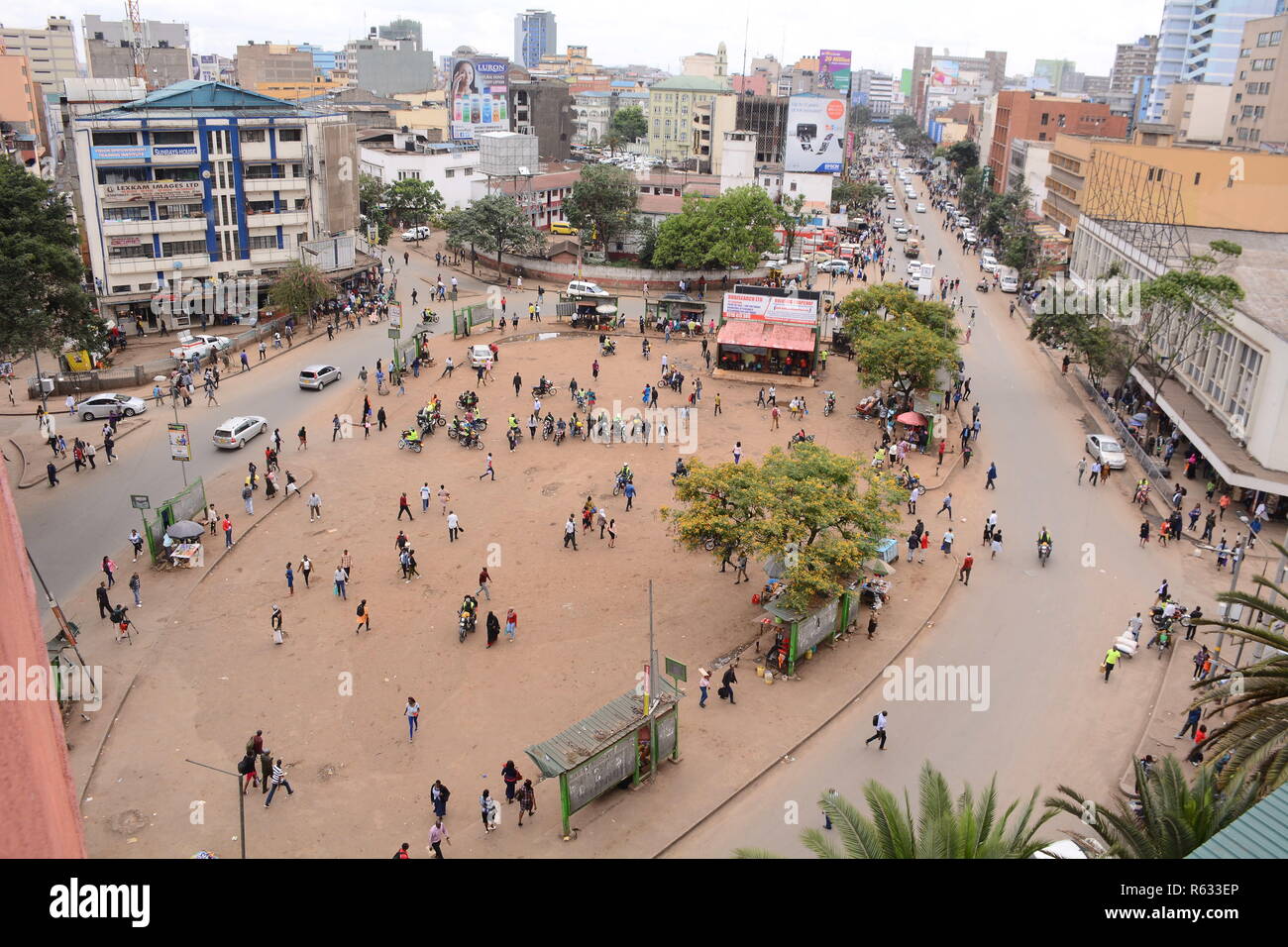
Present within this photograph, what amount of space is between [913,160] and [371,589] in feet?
589

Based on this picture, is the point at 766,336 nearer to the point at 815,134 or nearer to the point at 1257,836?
the point at 1257,836

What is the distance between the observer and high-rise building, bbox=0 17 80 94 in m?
142

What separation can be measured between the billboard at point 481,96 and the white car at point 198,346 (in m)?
69.5

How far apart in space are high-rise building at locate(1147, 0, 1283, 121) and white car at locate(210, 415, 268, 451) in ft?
385

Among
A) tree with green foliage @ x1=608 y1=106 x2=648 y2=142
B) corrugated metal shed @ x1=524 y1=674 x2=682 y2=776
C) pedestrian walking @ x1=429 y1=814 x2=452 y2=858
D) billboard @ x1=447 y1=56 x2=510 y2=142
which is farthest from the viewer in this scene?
tree with green foliage @ x1=608 y1=106 x2=648 y2=142

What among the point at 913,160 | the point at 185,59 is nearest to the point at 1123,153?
the point at 185,59

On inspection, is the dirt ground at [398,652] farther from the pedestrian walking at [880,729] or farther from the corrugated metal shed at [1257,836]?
the corrugated metal shed at [1257,836]

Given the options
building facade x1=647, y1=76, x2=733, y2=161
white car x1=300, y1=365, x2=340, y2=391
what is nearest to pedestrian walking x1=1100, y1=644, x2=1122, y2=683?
white car x1=300, y1=365, x2=340, y2=391

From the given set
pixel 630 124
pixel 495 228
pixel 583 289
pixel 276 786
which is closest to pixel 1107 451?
pixel 276 786

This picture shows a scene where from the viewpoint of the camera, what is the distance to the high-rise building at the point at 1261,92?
79500mm

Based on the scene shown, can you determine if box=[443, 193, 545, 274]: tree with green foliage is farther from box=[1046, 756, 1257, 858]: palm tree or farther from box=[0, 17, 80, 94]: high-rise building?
box=[0, 17, 80, 94]: high-rise building

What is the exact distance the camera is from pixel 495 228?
63.1 metres

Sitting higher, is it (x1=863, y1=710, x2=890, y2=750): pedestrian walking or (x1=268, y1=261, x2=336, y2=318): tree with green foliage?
(x1=268, y1=261, x2=336, y2=318): tree with green foliage
